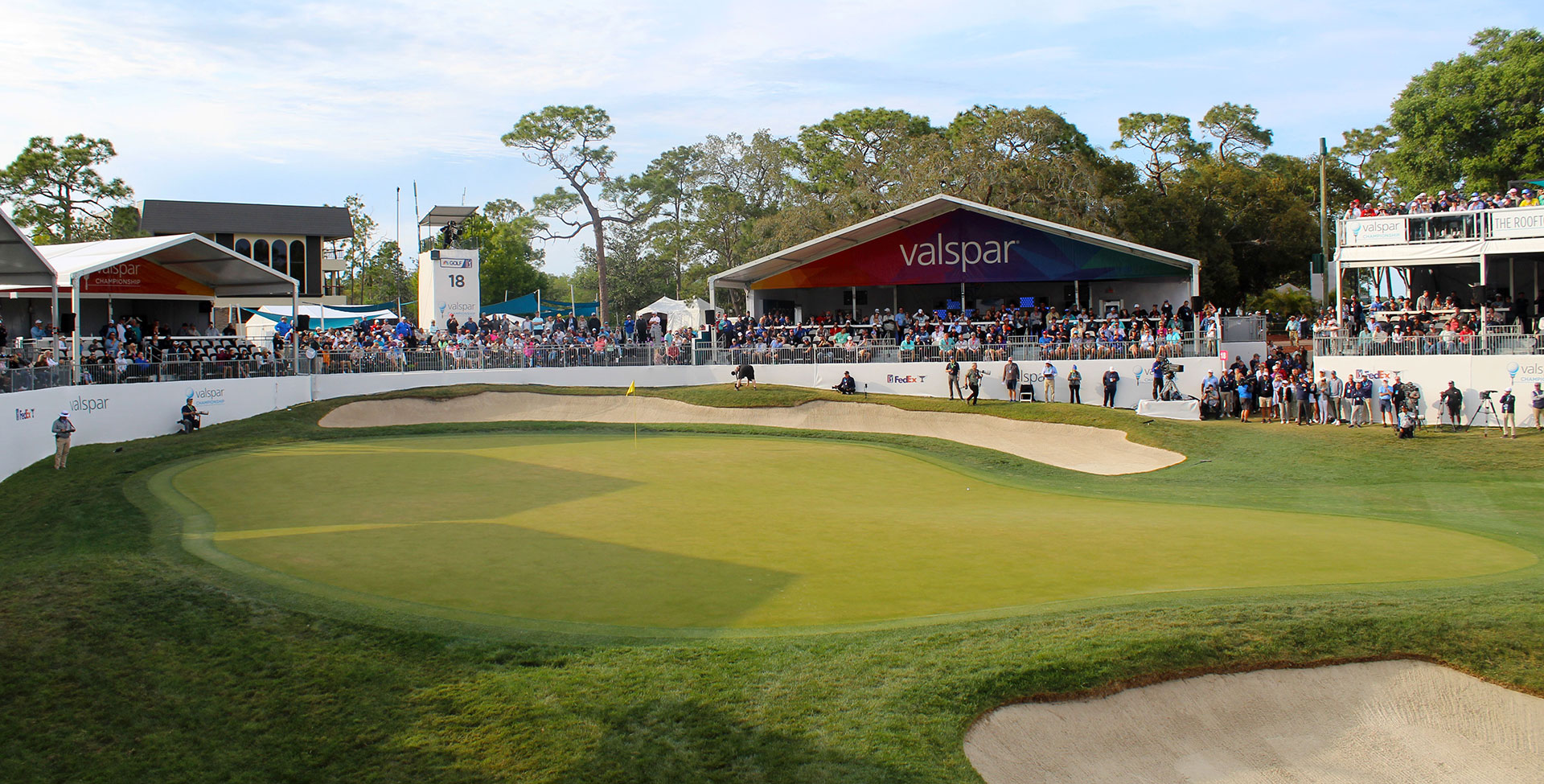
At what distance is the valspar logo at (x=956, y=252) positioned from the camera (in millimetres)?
41844

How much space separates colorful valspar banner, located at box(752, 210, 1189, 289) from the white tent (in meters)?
21.4

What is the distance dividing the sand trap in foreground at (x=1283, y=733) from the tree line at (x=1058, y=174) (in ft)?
136

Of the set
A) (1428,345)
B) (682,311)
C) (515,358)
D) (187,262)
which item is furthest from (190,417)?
(682,311)

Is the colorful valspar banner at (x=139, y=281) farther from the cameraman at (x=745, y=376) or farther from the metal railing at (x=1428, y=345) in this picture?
the metal railing at (x=1428, y=345)

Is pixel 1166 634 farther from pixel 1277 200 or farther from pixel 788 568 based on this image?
pixel 1277 200

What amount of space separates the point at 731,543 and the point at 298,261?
149 ft

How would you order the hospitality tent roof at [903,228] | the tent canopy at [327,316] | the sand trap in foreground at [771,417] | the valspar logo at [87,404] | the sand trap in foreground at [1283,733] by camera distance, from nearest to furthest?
the sand trap in foreground at [1283,733]
the valspar logo at [87,404]
the sand trap in foreground at [771,417]
the hospitality tent roof at [903,228]
the tent canopy at [327,316]

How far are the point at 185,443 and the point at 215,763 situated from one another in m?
21.3

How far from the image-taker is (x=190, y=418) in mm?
29922

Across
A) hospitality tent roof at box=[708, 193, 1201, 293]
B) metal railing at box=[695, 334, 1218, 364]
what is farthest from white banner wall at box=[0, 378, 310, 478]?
metal railing at box=[695, 334, 1218, 364]

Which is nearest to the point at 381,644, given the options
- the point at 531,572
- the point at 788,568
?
the point at 531,572

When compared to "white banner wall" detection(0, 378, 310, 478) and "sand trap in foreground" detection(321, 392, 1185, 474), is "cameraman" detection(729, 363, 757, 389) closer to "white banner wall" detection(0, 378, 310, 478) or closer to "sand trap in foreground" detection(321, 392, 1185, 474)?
"sand trap in foreground" detection(321, 392, 1185, 474)

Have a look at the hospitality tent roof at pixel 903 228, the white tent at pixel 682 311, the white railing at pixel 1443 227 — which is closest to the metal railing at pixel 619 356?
the hospitality tent roof at pixel 903 228

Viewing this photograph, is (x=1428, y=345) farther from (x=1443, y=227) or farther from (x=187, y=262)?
(x=187, y=262)
